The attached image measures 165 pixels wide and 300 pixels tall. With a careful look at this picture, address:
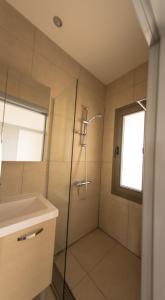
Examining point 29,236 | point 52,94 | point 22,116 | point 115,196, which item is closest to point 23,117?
point 22,116

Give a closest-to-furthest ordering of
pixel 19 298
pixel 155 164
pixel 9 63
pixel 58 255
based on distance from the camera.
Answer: pixel 155 164
pixel 19 298
pixel 9 63
pixel 58 255

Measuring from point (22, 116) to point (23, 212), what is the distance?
33.1 inches

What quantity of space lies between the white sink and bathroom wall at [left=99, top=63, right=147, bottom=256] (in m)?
1.13

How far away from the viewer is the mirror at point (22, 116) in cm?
108

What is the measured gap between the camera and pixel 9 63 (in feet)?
3.63

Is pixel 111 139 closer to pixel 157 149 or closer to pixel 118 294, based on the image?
pixel 157 149

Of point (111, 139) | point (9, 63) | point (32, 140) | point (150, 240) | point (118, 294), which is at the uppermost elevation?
point (9, 63)

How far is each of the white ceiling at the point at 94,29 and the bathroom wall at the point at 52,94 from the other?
0.10 m

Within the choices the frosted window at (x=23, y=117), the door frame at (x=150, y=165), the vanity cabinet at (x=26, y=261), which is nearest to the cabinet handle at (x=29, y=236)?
the vanity cabinet at (x=26, y=261)

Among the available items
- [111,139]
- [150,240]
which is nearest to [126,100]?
[111,139]

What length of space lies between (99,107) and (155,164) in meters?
1.70

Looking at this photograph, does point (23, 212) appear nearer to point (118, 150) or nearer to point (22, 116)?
point (22, 116)

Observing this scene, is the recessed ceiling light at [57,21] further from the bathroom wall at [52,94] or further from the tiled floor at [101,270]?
the tiled floor at [101,270]

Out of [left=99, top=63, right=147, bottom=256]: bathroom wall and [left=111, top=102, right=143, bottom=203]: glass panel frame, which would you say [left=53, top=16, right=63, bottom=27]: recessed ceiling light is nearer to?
[left=99, top=63, right=147, bottom=256]: bathroom wall
